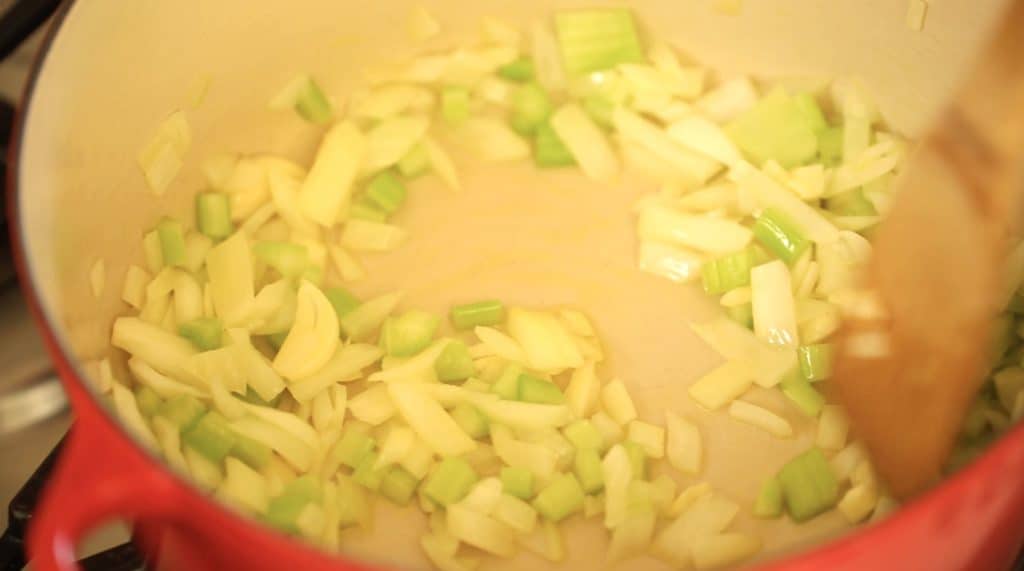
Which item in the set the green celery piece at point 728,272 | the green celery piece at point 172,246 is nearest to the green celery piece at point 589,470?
the green celery piece at point 728,272

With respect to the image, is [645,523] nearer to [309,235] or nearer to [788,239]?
[788,239]

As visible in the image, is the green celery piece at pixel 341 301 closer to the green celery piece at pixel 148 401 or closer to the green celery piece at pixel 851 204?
the green celery piece at pixel 148 401

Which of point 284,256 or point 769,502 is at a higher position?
point 284,256

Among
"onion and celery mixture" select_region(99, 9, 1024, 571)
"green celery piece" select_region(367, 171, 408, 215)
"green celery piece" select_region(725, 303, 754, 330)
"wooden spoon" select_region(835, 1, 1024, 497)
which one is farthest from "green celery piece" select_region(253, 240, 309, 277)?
"wooden spoon" select_region(835, 1, 1024, 497)

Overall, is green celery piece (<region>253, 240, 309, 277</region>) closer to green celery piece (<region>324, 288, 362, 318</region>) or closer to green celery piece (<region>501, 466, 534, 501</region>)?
green celery piece (<region>324, 288, 362, 318</region>)

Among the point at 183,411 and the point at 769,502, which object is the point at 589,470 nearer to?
the point at 769,502

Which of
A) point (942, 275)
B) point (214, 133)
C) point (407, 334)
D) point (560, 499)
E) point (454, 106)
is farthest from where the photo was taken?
point (454, 106)

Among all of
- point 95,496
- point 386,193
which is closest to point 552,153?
point 386,193

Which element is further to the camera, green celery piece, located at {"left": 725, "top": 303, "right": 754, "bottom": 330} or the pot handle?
green celery piece, located at {"left": 725, "top": 303, "right": 754, "bottom": 330}
